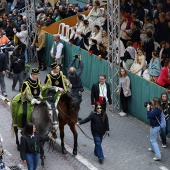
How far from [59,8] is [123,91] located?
828 cm

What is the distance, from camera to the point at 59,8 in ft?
89.8

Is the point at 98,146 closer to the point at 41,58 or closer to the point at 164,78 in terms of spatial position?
the point at 164,78

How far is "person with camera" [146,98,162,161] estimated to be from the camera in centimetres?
1691

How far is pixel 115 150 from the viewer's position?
1798 cm

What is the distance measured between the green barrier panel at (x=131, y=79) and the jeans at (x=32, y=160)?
468 centimetres

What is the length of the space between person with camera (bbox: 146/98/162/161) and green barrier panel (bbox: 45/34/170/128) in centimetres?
154

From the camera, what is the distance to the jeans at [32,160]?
51.0 feet

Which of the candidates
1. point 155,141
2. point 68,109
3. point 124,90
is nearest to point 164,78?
point 124,90

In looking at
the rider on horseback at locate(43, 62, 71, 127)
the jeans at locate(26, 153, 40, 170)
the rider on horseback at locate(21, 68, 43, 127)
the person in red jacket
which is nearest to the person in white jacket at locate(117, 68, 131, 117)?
the person in red jacket

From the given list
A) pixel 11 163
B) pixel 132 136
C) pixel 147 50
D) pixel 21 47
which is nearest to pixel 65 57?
pixel 21 47

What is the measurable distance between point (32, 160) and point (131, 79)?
5.51 m

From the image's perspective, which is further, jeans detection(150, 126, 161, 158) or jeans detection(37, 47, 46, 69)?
jeans detection(37, 47, 46, 69)

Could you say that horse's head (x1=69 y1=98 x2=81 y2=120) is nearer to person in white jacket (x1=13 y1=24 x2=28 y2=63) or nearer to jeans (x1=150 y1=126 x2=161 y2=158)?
jeans (x1=150 y1=126 x2=161 y2=158)

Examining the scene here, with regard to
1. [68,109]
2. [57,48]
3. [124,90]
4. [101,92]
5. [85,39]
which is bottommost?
[57,48]
